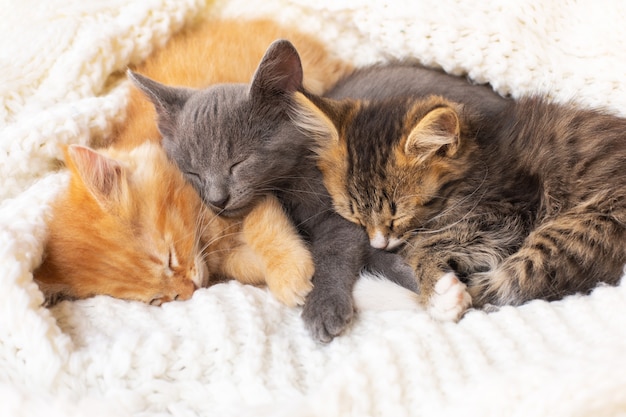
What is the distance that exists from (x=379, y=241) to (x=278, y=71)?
1.74 ft

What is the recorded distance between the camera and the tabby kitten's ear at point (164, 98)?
58.4 inches

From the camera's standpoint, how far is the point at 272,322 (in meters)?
1.30

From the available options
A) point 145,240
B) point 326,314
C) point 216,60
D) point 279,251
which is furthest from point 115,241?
point 216,60

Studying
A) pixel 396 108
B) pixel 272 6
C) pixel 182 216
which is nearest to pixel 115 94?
pixel 182 216

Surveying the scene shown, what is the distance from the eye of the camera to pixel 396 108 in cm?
145

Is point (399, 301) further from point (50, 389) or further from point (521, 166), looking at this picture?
point (50, 389)

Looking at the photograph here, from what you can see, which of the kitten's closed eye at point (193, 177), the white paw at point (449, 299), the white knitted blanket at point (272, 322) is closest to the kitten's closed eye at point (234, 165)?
the kitten's closed eye at point (193, 177)

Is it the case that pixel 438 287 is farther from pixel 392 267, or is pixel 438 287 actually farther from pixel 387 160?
pixel 387 160

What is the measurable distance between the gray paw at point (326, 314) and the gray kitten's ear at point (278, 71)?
56 centimetres

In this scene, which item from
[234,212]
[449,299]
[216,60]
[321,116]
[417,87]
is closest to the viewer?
[449,299]

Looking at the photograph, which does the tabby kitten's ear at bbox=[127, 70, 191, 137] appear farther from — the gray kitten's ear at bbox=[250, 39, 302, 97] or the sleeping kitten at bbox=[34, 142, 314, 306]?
the gray kitten's ear at bbox=[250, 39, 302, 97]

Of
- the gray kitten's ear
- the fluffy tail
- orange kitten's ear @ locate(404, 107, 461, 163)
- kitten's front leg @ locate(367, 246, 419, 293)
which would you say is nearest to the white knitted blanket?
the fluffy tail

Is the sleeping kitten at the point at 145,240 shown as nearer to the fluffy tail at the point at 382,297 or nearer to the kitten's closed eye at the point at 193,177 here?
the kitten's closed eye at the point at 193,177

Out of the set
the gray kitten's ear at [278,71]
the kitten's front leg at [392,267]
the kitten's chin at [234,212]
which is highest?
the gray kitten's ear at [278,71]
